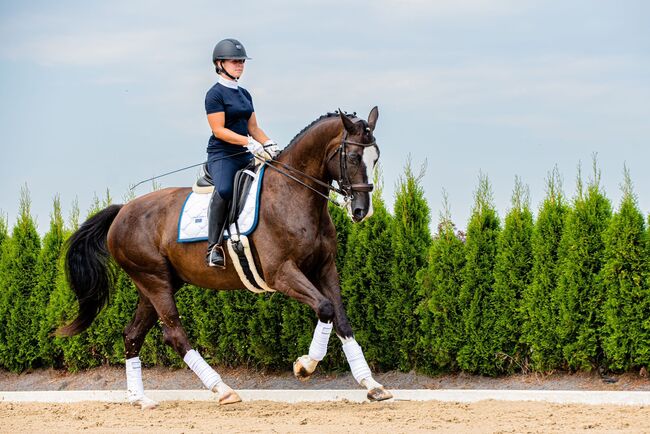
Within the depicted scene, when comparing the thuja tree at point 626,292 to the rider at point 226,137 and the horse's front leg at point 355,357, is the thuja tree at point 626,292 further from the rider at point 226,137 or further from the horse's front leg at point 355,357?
the rider at point 226,137

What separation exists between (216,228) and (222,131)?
38.5 inches

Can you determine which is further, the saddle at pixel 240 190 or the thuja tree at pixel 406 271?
the thuja tree at pixel 406 271

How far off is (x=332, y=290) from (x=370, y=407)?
3.91 feet

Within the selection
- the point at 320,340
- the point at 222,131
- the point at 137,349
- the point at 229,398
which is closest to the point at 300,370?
the point at 320,340

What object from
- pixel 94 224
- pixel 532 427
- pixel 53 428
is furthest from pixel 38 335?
pixel 532 427

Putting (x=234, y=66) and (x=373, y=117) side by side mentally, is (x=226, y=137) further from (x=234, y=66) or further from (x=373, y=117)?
(x=373, y=117)

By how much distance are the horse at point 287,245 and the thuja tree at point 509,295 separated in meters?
2.27

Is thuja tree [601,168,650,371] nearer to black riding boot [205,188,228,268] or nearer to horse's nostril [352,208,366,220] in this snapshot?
horse's nostril [352,208,366,220]

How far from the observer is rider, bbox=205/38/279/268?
30.2 ft

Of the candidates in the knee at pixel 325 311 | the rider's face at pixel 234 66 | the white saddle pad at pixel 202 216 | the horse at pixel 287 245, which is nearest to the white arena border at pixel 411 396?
the horse at pixel 287 245

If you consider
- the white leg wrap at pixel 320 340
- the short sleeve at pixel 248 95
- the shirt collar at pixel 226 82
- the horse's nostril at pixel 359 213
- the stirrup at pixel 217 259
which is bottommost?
the white leg wrap at pixel 320 340

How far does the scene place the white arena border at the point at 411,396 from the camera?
925cm

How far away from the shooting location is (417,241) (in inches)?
440

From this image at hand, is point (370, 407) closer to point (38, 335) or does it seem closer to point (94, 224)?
point (94, 224)
